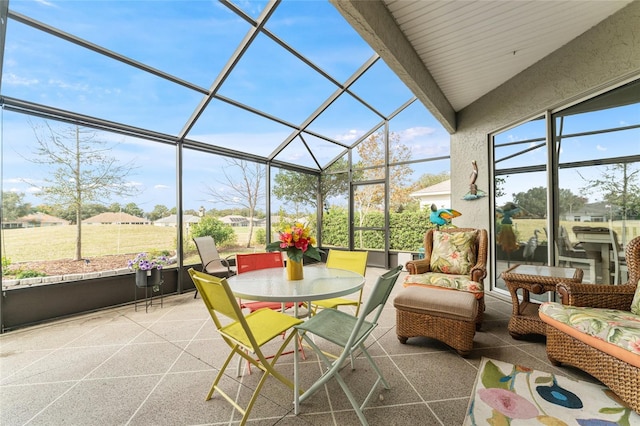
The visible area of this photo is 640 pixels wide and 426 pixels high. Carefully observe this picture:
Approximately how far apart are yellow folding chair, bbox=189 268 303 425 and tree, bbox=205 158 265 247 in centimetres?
350

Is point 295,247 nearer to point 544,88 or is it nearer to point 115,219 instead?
point 115,219

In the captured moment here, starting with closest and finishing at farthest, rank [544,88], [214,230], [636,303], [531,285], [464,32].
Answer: [636,303] < [531,285] < [464,32] < [544,88] < [214,230]

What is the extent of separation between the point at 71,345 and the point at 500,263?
559 cm

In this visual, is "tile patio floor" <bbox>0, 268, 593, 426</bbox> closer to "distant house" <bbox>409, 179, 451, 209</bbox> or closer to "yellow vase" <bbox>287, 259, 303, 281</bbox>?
"yellow vase" <bbox>287, 259, 303, 281</bbox>

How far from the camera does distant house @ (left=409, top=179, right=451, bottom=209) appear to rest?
543 cm

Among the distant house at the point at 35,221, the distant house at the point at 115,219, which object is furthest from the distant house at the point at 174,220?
the distant house at the point at 35,221

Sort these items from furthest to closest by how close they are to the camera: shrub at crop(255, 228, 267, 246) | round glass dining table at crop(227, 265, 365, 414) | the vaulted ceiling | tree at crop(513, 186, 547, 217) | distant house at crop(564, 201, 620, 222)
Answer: shrub at crop(255, 228, 267, 246), tree at crop(513, 186, 547, 217), distant house at crop(564, 201, 620, 222), the vaulted ceiling, round glass dining table at crop(227, 265, 365, 414)

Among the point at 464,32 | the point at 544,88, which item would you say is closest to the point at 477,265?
the point at 544,88

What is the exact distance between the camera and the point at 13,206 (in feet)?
9.93

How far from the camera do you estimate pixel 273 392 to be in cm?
187

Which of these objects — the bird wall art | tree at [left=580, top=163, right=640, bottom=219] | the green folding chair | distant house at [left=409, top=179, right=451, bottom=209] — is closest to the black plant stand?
the green folding chair

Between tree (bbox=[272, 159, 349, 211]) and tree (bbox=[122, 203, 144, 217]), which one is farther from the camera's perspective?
tree (bbox=[272, 159, 349, 211])

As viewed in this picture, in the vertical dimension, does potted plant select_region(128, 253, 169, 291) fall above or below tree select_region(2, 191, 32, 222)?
below

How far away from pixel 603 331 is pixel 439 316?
1.03 m
